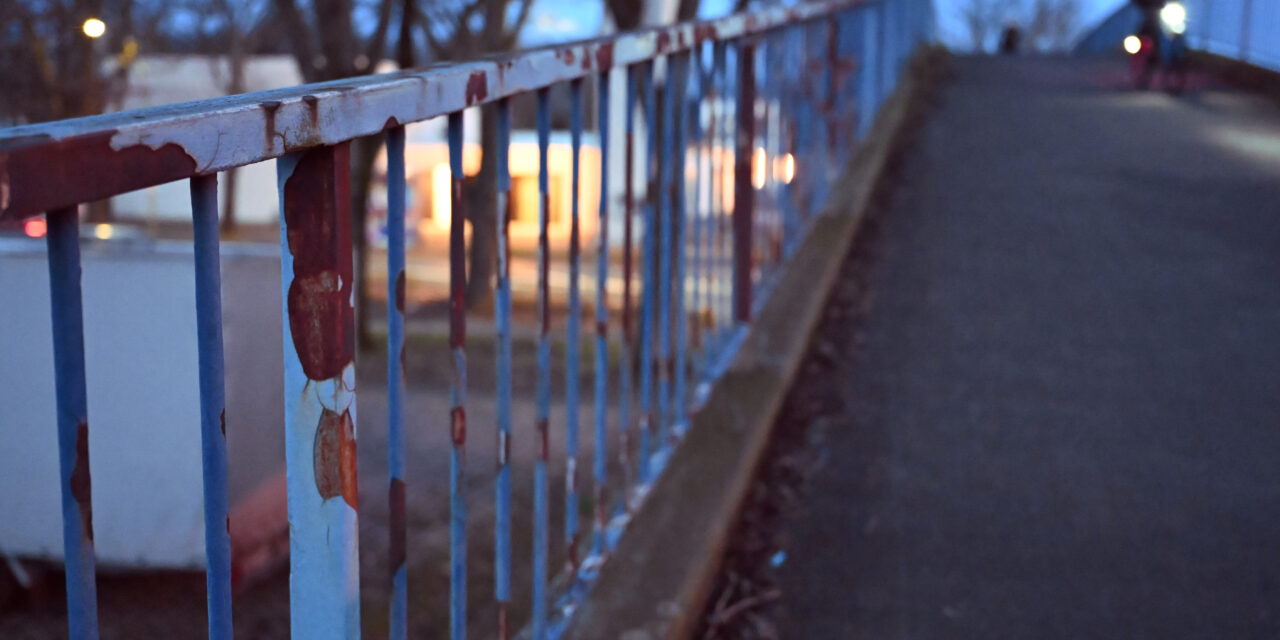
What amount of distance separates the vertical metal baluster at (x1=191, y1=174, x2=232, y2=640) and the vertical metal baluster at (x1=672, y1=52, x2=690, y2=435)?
6.12 feet

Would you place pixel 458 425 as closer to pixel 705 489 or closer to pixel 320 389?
pixel 320 389

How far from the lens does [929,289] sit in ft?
14.9

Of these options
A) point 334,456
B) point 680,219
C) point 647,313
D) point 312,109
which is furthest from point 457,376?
point 680,219

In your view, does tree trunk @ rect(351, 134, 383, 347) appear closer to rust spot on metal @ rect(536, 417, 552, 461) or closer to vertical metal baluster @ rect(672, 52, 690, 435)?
vertical metal baluster @ rect(672, 52, 690, 435)

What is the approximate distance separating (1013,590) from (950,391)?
113 cm

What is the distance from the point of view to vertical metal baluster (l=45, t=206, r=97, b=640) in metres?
0.97

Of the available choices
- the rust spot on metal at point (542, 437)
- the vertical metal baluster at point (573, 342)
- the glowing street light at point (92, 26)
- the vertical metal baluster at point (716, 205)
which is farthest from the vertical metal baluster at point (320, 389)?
the glowing street light at point (92, 26)

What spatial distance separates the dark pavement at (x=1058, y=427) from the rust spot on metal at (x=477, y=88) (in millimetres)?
1278

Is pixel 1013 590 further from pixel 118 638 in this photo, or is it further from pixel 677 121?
pixel 118 638

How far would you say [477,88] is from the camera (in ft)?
5.70

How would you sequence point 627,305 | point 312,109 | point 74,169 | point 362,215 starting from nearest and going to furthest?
point 74,169
point 312,109
point 627,305
point 362,215

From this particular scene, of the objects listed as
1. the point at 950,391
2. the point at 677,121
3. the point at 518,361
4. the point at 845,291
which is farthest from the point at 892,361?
the point at 518,361

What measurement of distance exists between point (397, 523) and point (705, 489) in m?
1.33

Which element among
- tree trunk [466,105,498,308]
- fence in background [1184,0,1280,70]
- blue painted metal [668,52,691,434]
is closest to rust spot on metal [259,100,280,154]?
blue painted metal [668,52,691,434]
